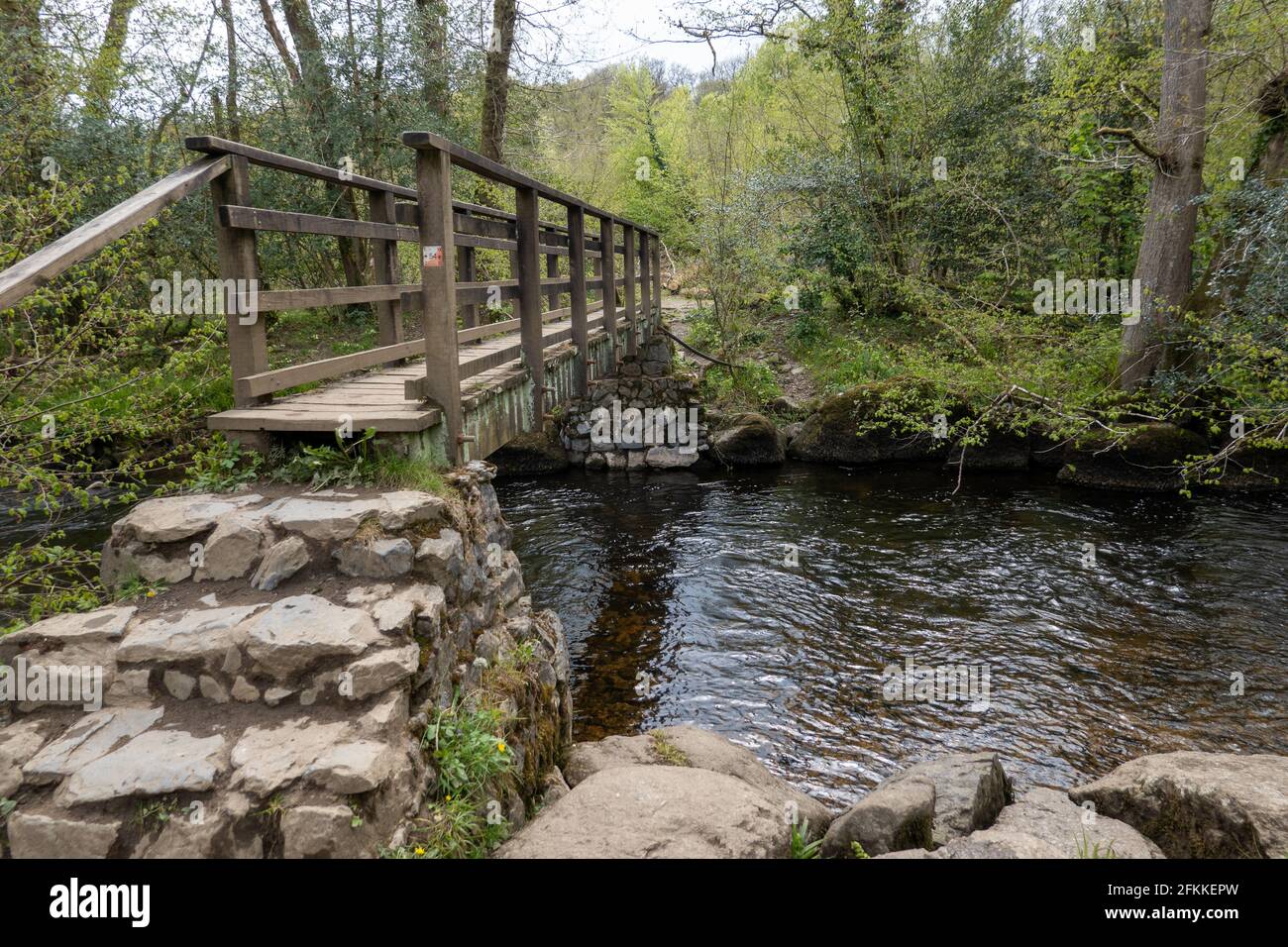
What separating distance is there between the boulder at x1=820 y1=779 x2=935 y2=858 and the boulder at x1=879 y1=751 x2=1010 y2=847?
0.20 meters

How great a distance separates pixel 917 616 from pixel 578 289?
4.73 m

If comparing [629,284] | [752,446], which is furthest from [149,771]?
[752,446]

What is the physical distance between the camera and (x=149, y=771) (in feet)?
9.20

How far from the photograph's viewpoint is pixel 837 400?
45.2 feet

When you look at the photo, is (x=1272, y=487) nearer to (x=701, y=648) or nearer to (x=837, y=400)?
(x=837, y=400)

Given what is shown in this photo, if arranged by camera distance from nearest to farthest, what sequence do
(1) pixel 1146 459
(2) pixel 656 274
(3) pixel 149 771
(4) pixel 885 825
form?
(3) pixel 149 771, (4) pixel 885 825, (1) pixel 1146 459, (2) pixel 656 274

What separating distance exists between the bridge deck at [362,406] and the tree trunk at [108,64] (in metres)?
9.51

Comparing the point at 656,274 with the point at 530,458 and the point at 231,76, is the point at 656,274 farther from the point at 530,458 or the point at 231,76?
the point at 231,76

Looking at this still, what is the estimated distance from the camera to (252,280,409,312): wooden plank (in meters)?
4.36

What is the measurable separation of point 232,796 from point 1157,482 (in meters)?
12.3

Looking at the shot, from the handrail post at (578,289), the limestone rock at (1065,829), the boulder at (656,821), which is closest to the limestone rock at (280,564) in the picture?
the boulder at (656,821)

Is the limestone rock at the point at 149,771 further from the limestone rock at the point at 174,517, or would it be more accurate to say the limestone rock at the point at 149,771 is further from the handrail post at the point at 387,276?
the handrail post at the point at 387,276

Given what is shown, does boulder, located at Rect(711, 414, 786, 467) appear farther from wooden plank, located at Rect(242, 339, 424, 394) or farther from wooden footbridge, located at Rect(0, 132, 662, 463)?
wooden plank, located at Rect(242, 339, 424, 394)
